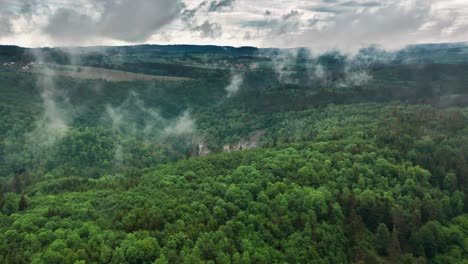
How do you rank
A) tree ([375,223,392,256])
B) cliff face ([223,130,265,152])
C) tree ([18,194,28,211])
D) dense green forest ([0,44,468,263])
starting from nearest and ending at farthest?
dense green forest ([0,44,468,263]) < tree ([18,194,28,211]) < tree ([375,223,392,256]) < cliff face ([223,130,265,152])

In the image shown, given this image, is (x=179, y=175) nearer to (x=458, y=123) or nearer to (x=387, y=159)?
(x=387, y=159)

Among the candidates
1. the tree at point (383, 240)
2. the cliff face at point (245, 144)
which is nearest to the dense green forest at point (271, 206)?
the tree at point (383, 240)

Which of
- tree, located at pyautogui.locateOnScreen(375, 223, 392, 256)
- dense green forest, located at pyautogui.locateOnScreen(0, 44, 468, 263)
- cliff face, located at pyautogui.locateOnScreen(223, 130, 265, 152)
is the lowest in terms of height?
cliff face, located at pyautogui.locateOnScreen(223, 130, 265, 152)

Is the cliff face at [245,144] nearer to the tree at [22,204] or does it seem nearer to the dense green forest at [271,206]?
the dense green forest at [271,206]

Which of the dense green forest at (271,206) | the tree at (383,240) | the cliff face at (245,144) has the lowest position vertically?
the cliff face at (245,144)

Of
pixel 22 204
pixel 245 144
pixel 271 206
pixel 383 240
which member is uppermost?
pixel 22 204

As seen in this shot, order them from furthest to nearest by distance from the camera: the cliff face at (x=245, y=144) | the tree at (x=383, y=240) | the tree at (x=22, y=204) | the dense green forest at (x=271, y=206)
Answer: the cliff face at (x=245, y=144), the tree at (x=383, y=240), the tree at (x=22, y=204), the dense green forest at (x=271, y=206)

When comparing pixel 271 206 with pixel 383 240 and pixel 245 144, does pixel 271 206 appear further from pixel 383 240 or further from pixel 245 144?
pixel 245 144

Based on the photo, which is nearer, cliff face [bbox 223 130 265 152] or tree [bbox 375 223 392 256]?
tree [bbox 375 223 392 256]

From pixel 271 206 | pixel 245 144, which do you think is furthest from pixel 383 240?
pixel 245 144

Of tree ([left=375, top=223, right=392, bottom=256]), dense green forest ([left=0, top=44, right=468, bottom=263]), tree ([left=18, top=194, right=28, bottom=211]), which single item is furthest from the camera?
tree ([left=375, top=223, right=392, bottom=256])

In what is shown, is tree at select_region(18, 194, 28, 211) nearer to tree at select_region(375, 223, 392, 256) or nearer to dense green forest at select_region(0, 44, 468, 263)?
dense green forest at select_region(0, 44, 468, 263)

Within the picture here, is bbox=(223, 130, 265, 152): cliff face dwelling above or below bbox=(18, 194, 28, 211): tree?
below

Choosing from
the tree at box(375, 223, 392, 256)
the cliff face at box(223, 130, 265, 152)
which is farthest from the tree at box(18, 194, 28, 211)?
the cliff face at box(223, 130, 265, 152)
